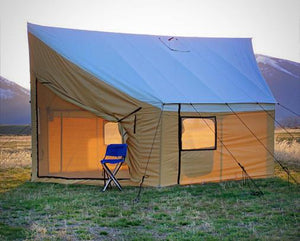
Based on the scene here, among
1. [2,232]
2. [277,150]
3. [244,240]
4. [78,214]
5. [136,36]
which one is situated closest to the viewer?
[244,240]

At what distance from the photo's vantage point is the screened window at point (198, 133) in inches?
349

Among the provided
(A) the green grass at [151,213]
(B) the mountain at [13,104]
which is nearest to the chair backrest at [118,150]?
(A) the green grass at [151,213]

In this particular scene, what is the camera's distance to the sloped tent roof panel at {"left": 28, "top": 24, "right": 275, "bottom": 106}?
8836 millimetres

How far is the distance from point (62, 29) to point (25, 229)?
5.43 meters

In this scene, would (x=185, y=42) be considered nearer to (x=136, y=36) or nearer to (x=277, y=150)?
(x=136, y=36)

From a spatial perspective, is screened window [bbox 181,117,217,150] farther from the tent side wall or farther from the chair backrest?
the chair backrest

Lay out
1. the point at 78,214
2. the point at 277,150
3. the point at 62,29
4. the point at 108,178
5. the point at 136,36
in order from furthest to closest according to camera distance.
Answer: the point at 277,150 < the point at 136,36 < the point at 62,29 < the point at 108,178 < the point at 78,214

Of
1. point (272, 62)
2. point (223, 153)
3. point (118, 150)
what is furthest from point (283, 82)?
point (118, 150)

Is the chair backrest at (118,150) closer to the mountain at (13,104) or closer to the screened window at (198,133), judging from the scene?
the screened window at (198,133)

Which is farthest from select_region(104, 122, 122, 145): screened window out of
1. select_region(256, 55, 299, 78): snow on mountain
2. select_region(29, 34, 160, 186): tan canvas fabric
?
select_region(256, 55, 299, 78): snow on mountain

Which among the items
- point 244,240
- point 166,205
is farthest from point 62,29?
point 244,240

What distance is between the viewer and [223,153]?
9188 mm

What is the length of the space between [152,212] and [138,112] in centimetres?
254

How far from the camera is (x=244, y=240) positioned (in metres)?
5.00
